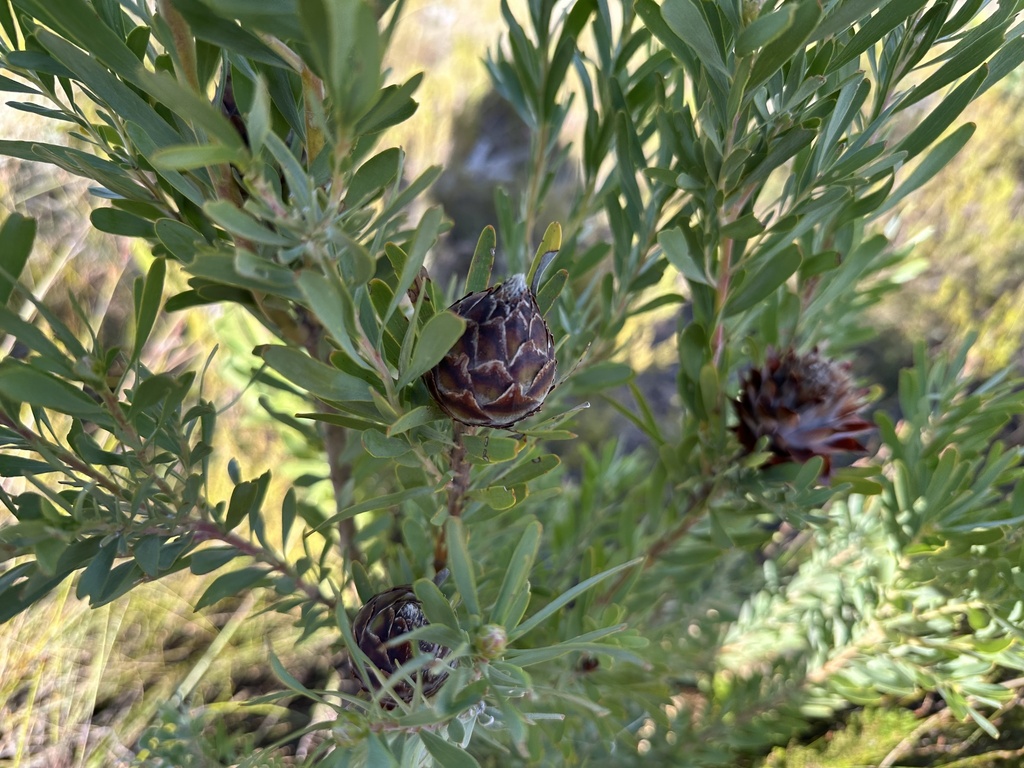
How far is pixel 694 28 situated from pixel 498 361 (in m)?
0.15

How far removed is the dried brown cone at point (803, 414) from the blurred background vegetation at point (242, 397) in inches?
4.9

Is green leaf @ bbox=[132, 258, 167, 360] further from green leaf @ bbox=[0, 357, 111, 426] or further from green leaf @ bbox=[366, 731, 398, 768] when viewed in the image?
green leaf @ bbox=[366, 731, 398, 768]

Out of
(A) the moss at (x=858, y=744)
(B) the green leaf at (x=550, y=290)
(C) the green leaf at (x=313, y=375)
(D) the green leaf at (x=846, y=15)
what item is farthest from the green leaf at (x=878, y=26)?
(A) the moss at (x=858, y=744)

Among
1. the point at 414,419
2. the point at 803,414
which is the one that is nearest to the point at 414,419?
the point at 414,419

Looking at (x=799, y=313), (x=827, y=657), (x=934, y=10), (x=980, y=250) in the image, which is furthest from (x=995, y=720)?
(x=980, y=250)

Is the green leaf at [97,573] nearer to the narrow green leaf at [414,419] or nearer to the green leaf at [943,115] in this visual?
the narrow green leaf at [414,419]

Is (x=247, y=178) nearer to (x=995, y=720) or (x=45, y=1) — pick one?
(x=45, y=1)

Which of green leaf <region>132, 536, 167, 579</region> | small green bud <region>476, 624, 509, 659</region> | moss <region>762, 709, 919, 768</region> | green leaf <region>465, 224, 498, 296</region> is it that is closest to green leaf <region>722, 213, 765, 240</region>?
green leaf <region>465, 224, 498, 296</region>

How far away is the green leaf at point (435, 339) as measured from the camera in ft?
0.71

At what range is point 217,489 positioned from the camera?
122 cm

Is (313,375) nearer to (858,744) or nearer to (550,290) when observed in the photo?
(550,290)

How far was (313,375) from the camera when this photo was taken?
0.81 ft

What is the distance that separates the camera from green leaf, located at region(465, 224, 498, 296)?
0.31 meters

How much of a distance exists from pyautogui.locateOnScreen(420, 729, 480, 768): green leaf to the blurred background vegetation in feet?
0.61
